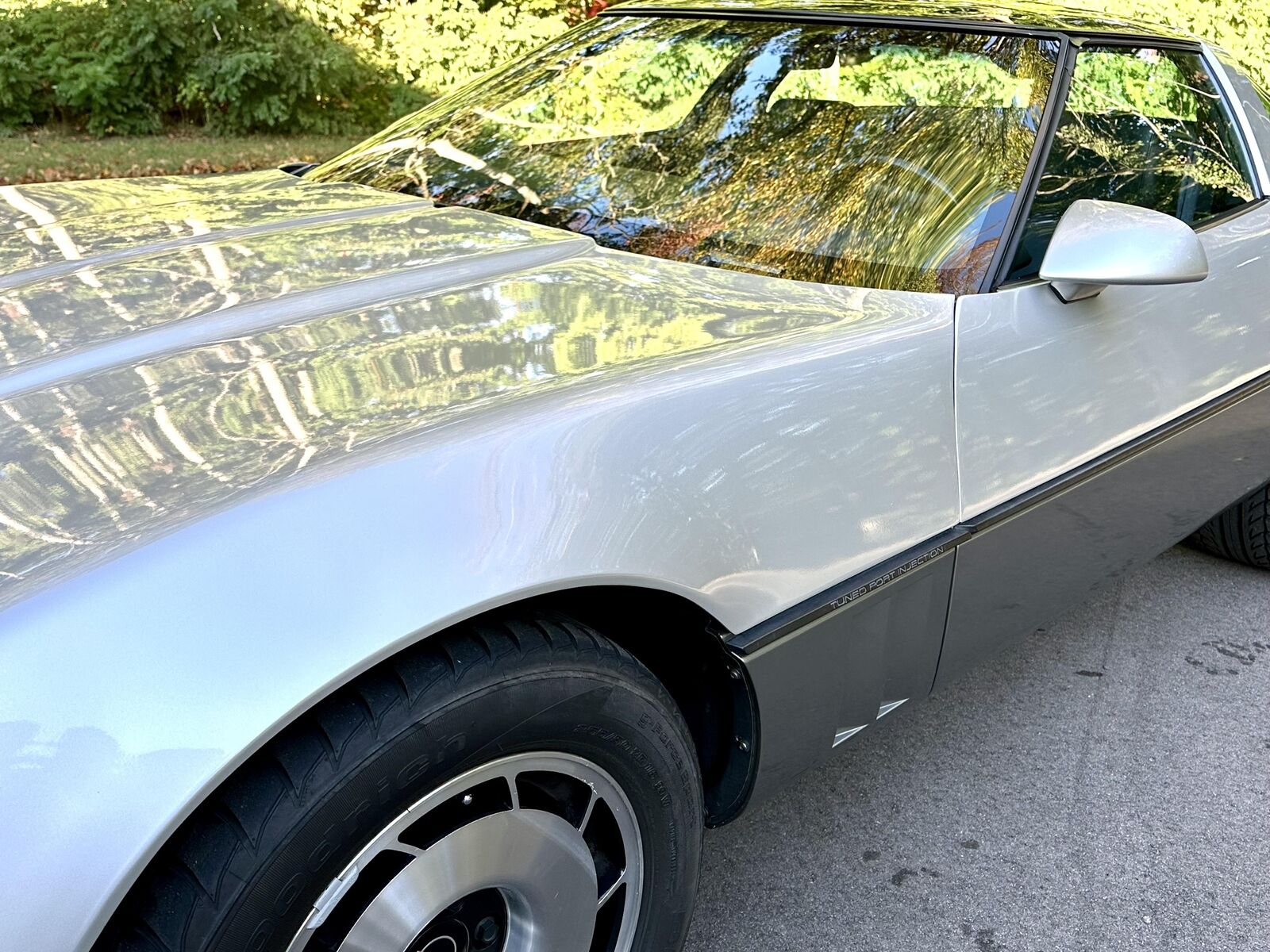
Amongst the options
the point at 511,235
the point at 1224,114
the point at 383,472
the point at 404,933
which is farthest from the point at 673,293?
the point at 1224,114

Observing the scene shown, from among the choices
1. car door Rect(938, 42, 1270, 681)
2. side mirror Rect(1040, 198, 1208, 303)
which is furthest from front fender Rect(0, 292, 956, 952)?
side mirror Rect(1040, 198, 1208, 303)

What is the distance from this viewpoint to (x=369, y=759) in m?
1.11

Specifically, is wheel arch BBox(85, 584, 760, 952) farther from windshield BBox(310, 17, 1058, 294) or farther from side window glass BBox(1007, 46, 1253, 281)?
side window glass BBox(1007, 46, 1253, 281)

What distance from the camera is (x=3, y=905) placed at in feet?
3.04

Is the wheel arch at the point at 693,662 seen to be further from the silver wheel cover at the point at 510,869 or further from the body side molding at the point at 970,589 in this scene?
the silver wheel cover at the point at 510,869

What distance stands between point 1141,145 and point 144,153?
803 cm

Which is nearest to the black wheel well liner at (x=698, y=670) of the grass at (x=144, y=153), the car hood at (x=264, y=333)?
the car hood at (x=264, y=333)

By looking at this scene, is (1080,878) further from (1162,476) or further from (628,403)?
(628,403)

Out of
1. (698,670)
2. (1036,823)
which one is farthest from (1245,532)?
(698,670)

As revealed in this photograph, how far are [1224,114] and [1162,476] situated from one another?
1047 mm

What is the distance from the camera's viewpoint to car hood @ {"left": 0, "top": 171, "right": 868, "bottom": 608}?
115 centimetres

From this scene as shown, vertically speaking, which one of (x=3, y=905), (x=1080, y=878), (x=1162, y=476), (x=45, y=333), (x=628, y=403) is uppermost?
(x=45, y=333)

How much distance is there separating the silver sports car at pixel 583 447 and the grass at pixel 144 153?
5.88 m

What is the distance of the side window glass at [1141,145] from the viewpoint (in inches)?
83.3
